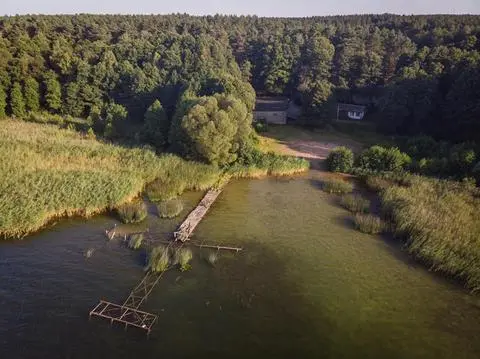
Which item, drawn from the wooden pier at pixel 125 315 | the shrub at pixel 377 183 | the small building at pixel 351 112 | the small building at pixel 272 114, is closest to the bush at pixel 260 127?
the small building at pixel 272 114

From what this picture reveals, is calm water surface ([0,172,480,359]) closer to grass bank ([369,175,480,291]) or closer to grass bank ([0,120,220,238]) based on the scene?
grass bank ([369,175,480,291])

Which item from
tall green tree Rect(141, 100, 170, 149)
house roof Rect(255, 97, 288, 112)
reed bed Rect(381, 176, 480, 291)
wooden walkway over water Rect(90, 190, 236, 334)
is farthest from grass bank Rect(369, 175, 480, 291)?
house roof Rect(255, 97, 288, 112)

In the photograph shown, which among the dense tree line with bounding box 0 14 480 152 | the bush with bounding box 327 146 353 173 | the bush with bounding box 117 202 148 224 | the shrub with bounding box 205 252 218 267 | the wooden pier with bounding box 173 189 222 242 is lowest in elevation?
the shrub with bounding box 205 252 218 267

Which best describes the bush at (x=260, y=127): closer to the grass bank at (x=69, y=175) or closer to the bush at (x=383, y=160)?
the bush at (x=383, y=160)

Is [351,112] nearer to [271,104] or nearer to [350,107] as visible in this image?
[350,107]

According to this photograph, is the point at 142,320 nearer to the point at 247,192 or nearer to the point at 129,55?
the point at 247,192

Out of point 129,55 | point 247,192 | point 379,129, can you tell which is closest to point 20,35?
point 129,55

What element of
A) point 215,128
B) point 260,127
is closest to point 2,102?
point 215,128
